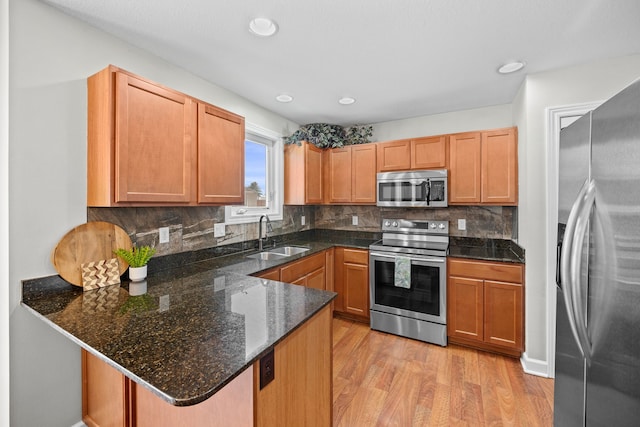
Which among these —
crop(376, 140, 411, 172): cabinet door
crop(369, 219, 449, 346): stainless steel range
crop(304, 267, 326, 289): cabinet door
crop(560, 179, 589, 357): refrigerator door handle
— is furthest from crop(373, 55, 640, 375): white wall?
crop(304, 267, 326, 289): cabinet door

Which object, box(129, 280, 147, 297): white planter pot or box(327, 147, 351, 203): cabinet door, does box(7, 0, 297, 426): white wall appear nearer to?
box(129, 280, 147, 297): white planter pot

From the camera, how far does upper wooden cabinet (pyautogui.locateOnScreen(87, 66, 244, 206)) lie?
1.55m

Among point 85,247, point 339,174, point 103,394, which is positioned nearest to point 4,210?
point 85,247

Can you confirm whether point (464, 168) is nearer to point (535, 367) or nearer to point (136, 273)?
point (535, 367)

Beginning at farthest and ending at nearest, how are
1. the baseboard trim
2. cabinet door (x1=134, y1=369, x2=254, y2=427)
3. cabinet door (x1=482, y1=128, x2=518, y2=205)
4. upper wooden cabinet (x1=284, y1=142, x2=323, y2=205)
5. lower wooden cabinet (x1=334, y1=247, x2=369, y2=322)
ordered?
upper wooden cabinet (x1=284, y1=142, x2=323, y2=205), lower wooden cabinet (x1=334, y1=247, x2=369, y2=322), cabinet door (x1=482, y1=128, x2=518, y2=205), the baseboard trim, cabinet door (x1=134, y1=369, x2=254, y2=427)

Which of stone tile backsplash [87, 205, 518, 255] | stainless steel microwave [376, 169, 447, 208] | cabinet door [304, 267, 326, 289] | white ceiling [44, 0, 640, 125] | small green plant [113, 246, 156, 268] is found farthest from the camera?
stainless steel microwave [376, 169, 447, 208]

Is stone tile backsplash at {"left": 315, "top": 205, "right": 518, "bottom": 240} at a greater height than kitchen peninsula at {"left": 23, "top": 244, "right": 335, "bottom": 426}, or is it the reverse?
stone tile backsplash at {"left": 315, "top": 205, "right": 518, "bottom": 240}

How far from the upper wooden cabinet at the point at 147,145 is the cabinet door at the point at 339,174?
5.88 feet

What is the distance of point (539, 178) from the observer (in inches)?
89.8

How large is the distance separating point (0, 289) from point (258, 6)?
1.97 meters

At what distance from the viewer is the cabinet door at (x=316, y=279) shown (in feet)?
9.16

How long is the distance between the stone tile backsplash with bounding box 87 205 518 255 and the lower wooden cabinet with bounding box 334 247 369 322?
66 cm

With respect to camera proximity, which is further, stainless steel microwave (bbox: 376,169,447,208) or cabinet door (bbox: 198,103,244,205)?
stainless steel microwave (bbox: 376,169,447,208)

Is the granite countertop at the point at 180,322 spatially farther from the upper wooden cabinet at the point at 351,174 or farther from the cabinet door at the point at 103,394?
the upper wooden cabinet at the point at 351,174
